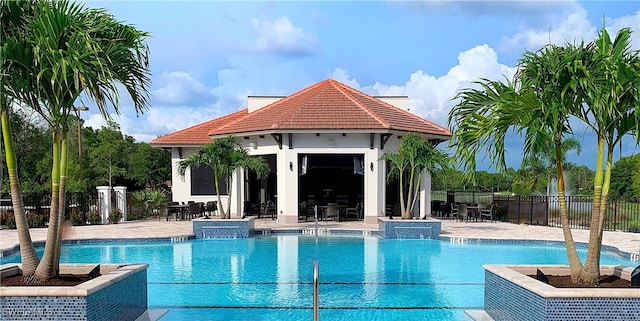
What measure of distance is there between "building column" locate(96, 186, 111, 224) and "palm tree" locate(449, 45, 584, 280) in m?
17.4

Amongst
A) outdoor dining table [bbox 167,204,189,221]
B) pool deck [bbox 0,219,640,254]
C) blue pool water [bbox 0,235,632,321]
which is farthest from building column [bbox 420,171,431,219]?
outdoor dining table [bbox 167,204,189,221]

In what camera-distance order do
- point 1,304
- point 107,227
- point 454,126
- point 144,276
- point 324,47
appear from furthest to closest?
1. point 107,227
2. point 324,47
3. point 144,276
4. point 454,126
5. point 1,304

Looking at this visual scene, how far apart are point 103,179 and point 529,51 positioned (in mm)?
33282

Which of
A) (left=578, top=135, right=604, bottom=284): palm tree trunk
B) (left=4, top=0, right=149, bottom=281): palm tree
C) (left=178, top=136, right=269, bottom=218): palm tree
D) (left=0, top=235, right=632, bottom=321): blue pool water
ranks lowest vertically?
(left=0, top=235, right=632, bottom=321): blue pool water

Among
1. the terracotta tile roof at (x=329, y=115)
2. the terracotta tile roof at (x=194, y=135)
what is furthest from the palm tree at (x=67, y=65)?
A: the terracotta tile roof at (x=194, y=135)

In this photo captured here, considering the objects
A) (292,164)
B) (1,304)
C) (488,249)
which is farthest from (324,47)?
(1,304)

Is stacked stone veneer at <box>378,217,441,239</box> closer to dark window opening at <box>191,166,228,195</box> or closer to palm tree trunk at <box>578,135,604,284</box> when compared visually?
palm tree trunk at <box>578,135,604,284</box>

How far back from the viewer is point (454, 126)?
6062mm

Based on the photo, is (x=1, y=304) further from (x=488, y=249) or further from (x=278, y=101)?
(x=278, y=101)

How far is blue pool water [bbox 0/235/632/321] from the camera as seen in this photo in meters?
7.12

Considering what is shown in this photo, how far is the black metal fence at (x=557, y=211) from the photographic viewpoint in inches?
687

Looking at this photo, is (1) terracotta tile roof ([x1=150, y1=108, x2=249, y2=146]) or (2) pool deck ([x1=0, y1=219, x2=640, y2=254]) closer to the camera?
(2) pool deck ([x1=0, y1=219, x2=640, y2=254])

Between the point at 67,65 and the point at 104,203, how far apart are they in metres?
16.3

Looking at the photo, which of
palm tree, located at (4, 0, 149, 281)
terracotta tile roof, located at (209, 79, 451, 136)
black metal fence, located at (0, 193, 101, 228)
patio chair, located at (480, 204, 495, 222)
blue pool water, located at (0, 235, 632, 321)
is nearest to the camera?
palm tree, located at (4, 0, 149, 281)
